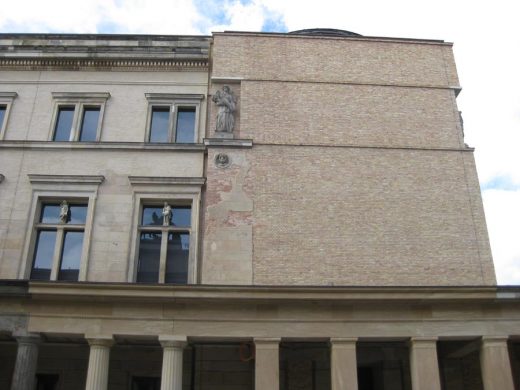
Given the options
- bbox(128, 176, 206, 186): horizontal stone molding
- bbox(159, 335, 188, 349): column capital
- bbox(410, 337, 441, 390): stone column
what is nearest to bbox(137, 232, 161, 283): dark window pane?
bbox(128, 176, 206, 186): horizontal stone molding

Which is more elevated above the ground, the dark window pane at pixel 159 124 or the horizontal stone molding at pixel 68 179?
the dark window pane at pixel 159 124

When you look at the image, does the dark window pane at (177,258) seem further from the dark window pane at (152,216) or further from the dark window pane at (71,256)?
the dark window pane at (71,256)

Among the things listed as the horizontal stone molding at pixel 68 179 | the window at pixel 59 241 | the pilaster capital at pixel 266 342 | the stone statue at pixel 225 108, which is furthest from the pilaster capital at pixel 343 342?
the horizontal stone molding at pixel 68 179

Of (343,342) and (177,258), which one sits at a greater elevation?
(177,258)

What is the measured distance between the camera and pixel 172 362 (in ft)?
48.0

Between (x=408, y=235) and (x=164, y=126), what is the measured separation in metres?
8.99

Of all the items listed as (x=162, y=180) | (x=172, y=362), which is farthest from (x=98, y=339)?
(x=162, y=180)

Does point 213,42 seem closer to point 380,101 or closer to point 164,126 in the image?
point 164,126

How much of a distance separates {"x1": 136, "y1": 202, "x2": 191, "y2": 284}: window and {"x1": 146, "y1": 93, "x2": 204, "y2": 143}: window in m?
2.71

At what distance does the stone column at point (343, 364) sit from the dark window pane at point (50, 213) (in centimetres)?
951

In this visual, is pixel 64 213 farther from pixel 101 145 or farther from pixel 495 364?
pixel 495 364

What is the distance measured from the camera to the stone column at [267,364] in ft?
47.2

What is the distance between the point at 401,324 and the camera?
15188 mm

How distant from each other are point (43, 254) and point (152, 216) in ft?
11.6
